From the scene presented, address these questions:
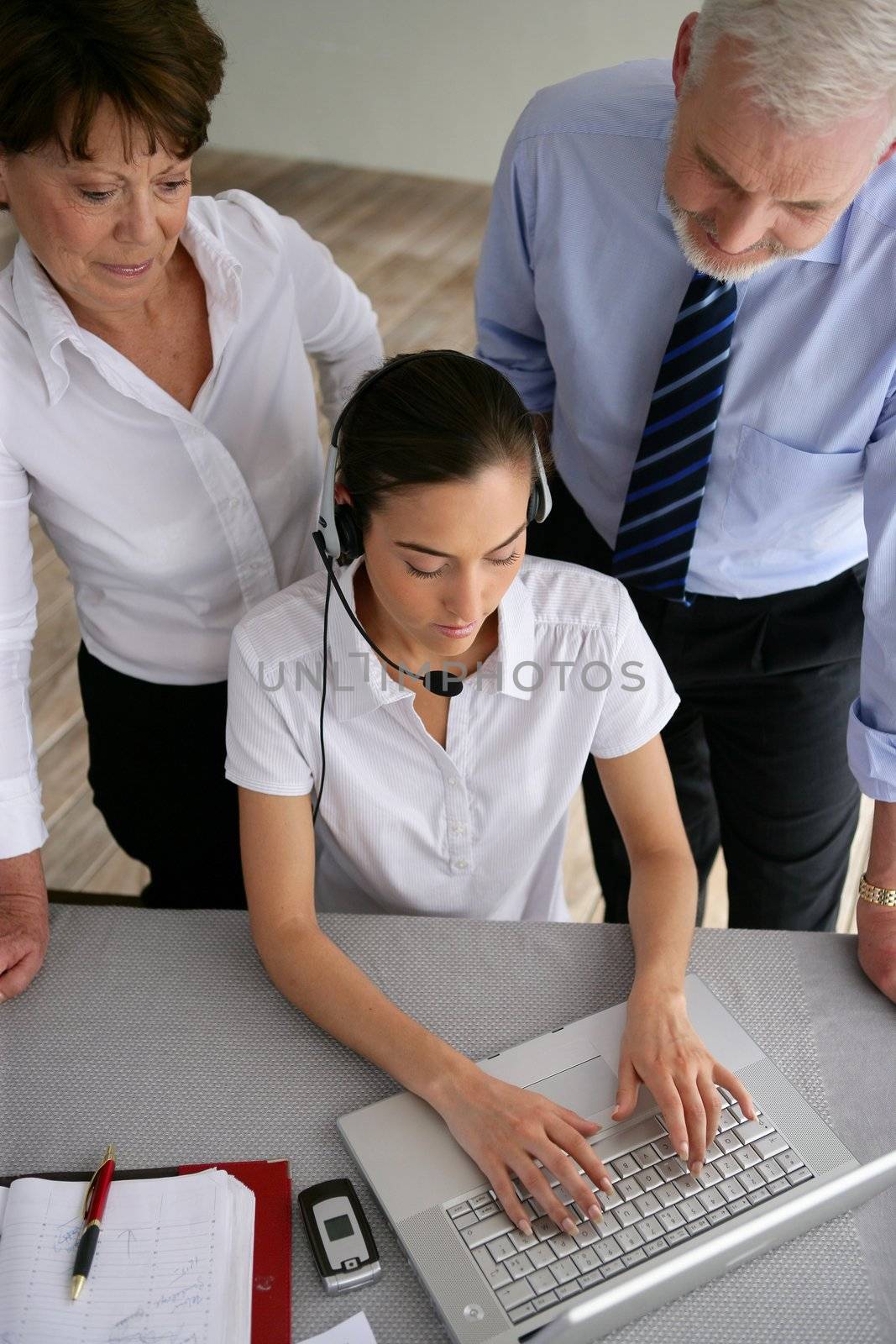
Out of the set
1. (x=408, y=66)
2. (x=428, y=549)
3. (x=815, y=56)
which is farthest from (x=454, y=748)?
(x=408, y=66)

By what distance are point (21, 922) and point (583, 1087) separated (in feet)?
1.95

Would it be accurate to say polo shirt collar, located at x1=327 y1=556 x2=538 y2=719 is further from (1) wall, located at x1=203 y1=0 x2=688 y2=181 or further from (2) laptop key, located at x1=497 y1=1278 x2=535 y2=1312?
(1) wall, located at x1=203 y1=0 x2=688 y2=181

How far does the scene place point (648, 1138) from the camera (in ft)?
3.47

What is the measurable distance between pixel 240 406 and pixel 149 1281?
911 millimetres

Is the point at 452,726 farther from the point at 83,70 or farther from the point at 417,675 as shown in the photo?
the point at 83,70

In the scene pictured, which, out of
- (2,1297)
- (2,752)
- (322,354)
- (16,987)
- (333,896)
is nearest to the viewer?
(2,1297)

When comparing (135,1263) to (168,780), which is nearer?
(135,1263)

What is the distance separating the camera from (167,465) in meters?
1.36

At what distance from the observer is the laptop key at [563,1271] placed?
3.13 ft

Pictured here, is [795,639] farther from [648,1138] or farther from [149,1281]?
[149,1281]

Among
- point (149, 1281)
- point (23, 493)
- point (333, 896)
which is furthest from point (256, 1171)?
point (23, 493)

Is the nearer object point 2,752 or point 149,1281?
point 149,1281

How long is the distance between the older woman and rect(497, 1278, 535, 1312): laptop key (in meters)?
0.57

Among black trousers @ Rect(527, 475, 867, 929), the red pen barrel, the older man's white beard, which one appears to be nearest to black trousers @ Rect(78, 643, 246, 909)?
black trousers @ Rect(527, 475, 867, 929)
